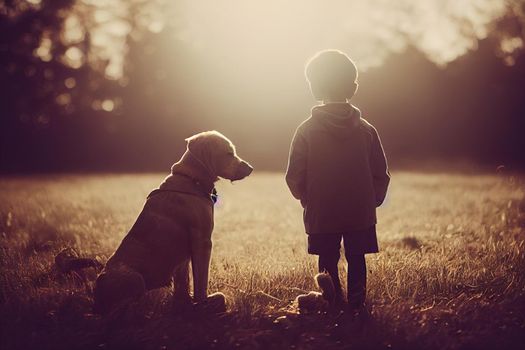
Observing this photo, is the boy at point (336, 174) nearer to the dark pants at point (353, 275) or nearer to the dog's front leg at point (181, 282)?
the dark pants at point (353, 275)

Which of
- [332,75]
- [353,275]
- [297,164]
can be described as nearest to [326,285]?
[353,275]

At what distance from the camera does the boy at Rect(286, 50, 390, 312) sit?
162 inches

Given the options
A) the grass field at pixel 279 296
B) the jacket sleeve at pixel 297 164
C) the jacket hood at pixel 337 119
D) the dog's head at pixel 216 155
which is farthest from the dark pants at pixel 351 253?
the dog's head at pixel 216 155

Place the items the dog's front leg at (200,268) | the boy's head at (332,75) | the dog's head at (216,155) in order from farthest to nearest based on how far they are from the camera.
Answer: the dog's head at (216,155)
the dog's front leg at (200,268)
the boy's head at (332,75)

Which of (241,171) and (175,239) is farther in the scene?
(241,171)

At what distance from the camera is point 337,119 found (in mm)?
4156

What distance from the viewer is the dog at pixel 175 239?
397cm

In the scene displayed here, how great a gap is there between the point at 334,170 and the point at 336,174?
0.12 ft

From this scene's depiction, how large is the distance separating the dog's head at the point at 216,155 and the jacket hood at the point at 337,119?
2.85ft

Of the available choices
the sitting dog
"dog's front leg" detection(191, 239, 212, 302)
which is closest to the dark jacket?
the sitting dog

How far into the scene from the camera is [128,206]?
1121 centimetres

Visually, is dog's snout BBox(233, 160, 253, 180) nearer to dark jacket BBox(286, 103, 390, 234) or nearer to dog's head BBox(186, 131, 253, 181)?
dog's head BBox(186, 131, 253, 181)

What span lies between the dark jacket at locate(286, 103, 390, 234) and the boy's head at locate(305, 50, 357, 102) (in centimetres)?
11

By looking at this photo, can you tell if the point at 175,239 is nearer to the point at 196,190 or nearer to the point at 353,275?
the point at 196,190
